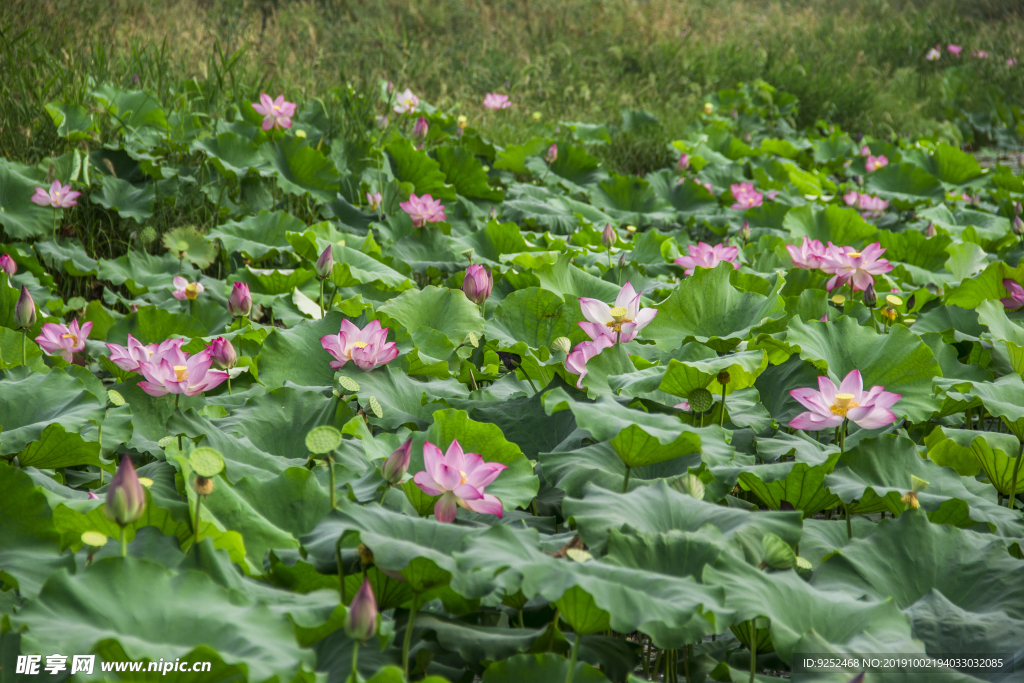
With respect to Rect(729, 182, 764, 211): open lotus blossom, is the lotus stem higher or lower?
higher

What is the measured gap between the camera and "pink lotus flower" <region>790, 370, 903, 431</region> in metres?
1.18

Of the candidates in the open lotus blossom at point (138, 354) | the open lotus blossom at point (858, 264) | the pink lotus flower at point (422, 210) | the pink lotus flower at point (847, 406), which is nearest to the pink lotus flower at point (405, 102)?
the pink lotus flower at point (422, 210)

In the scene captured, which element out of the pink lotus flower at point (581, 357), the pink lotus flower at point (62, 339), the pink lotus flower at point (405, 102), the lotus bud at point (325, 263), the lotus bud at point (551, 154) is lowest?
the pink lotus flower at point (62, 339)

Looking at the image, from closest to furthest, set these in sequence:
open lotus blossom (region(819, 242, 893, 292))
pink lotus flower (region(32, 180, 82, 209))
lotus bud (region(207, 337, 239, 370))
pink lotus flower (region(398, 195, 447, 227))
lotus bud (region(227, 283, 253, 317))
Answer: lotus bud (region(207, 337, 239, 370)) < lotus bud (region(227, 283, 253, 317)) < open lotus blossom (region(819, 242, 893, 292)) < pink lotus flower (region(32, 180, 82, 209)) < pink lotus flower (region(398, 195, 447, 227))

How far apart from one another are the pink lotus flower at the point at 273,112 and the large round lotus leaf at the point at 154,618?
2.41 m

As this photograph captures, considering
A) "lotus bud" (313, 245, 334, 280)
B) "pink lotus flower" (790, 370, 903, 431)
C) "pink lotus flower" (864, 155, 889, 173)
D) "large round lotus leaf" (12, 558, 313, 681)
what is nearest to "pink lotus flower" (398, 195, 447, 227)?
"lotus bud" (313, 245, 334, 280)

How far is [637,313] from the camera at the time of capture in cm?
150

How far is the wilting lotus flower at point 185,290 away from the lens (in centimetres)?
189

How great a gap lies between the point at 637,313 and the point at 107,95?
8.66ft

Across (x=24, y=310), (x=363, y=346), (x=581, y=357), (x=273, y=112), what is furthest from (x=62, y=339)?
(x=273, y=112)

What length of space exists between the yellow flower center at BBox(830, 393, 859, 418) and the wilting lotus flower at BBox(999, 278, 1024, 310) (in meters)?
0.96

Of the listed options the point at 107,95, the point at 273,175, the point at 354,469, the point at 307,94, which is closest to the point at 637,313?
the point at 354,469

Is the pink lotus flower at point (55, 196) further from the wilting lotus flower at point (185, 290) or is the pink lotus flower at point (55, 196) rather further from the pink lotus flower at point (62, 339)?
the pink lotus flower at point (62, 339)

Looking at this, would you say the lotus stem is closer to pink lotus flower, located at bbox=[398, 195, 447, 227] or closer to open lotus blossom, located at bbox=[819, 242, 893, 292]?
open lotus blossom, located at bbox=[819, 242, 893, 292]
